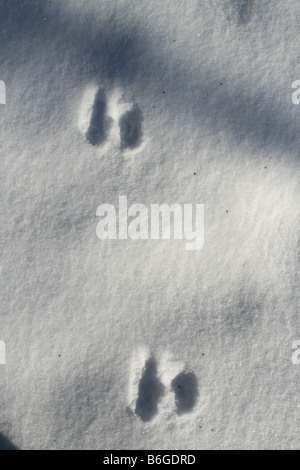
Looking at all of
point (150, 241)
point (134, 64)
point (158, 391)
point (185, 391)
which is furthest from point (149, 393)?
point (134, 64)

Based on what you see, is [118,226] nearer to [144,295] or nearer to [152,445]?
[144,295]
